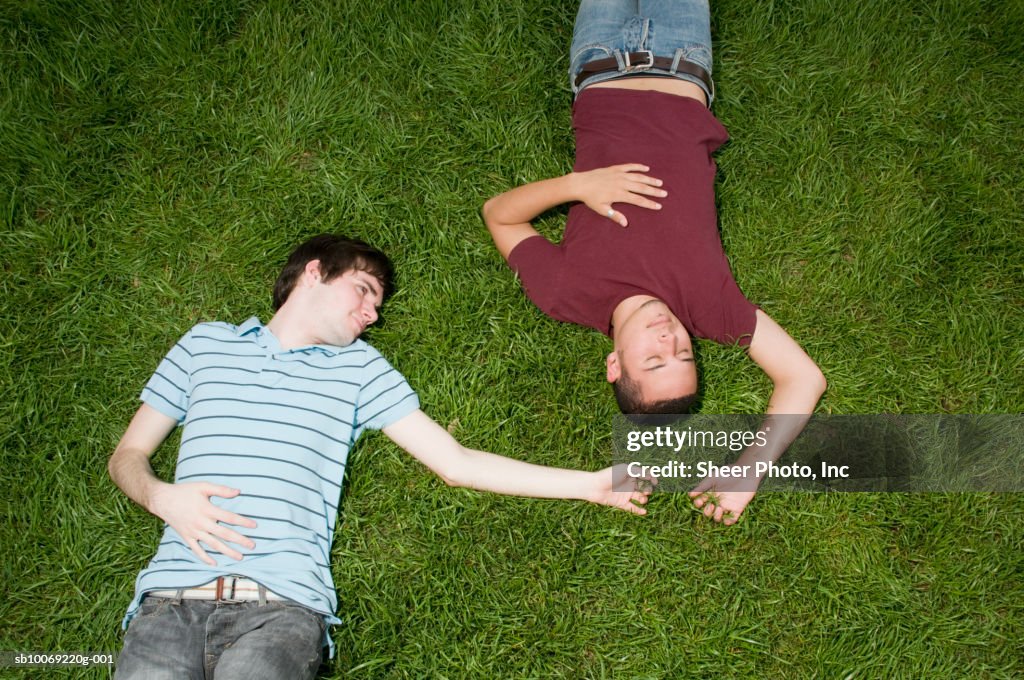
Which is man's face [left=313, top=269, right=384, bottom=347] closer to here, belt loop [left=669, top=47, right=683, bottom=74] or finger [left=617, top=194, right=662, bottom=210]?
finger [left=617, top=194, right=662, bottom=210]

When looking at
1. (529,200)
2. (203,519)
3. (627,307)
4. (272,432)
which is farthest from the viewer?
(529,200)

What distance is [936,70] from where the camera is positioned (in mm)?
4203

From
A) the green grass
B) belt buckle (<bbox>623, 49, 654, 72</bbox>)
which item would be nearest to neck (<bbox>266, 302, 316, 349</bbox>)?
the green grass

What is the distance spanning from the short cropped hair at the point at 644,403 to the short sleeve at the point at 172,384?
80.9 inches

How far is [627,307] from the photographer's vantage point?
342 cm

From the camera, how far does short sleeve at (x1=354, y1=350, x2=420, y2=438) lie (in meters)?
3.33

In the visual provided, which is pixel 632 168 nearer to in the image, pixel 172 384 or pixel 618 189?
pixel 618 189

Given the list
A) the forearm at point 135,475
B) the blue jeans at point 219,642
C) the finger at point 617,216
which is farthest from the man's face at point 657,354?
the forearm at point 135,475

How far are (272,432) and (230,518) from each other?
0.39 meters

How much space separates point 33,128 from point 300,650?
3.18 m

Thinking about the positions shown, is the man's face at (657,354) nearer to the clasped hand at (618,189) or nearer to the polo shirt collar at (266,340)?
the clasped hand at (618,189)

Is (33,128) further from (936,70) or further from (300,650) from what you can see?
(936,70)

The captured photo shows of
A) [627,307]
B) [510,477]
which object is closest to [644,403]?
[627,307]

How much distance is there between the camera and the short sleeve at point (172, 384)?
10.8 ft
